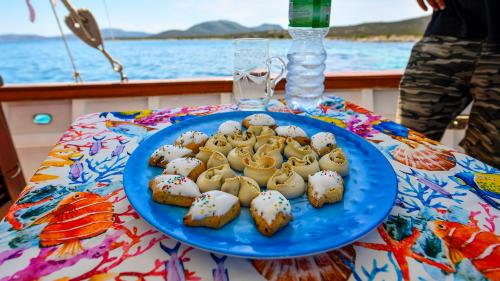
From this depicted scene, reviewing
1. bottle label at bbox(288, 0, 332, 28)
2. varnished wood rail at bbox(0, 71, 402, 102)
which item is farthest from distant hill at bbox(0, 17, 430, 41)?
bottle label at bbox(288, 0, 332, 28)

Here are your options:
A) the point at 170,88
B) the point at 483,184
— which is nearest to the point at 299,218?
the point at 483,184

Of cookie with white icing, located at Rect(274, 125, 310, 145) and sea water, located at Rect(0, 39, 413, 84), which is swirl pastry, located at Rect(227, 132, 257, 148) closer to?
cookie with white icing, located at Rect(274, 125, 310, 145)

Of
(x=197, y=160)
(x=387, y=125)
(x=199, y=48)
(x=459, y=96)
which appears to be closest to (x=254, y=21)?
(x=199, y=48)

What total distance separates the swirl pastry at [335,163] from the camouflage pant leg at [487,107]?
2.68ft

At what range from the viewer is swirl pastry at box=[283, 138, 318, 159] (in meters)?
0.62

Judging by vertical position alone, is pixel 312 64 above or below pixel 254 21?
below

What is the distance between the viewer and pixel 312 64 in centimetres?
117

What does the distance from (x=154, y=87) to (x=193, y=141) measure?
1102mm

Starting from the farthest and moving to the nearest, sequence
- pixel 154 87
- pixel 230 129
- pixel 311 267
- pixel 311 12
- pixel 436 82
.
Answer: pixel 154 87 → pixel 436 82 → pixel 311 12 → pixel 230 129 → pixel 311 267

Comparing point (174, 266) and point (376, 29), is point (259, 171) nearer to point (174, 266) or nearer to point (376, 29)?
point (174, 266)

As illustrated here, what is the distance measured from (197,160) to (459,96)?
44.8 inches

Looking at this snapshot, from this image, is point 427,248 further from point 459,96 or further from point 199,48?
point 199,48

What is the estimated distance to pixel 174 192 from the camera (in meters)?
0.46

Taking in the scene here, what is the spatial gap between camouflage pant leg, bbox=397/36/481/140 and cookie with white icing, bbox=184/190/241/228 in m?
1.06
